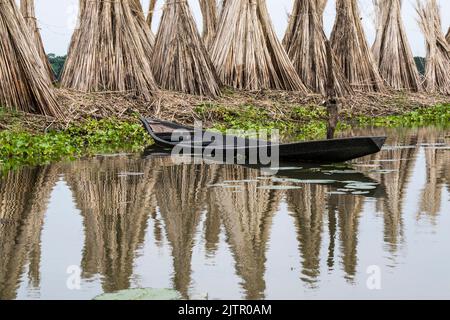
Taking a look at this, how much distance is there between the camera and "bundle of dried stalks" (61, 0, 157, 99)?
47.0 feet

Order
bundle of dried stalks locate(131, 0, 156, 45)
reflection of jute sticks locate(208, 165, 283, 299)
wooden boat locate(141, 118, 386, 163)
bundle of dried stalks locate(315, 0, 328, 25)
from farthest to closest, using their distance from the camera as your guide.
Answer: bundle of dried stalks locate(315, 0, 328, 25)
bundle of dried stalks locate(131, 0, 156, 45)
wooden boat locate(141, 118, 386, 163)
reflection of jute sticks locate(208, 165, 283, 299)

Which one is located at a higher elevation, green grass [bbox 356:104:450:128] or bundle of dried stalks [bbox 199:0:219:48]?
bundle of dried stalks [bbox 199:0:219:48]

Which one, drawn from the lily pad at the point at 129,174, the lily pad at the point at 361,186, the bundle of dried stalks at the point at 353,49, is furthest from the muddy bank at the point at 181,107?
the lily pad at the point at 361,186

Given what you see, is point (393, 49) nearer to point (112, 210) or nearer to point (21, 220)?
point (112, 210)

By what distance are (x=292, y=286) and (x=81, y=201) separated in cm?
318

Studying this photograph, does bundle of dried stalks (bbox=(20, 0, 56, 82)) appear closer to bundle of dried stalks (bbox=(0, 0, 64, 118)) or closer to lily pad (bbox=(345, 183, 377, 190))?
bundle of dried stalks (bbox=(0, 0, 64, 118))

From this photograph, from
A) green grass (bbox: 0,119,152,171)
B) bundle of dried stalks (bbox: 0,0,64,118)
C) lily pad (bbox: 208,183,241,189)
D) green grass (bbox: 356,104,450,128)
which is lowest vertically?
lily pad (bbox: 208,183,241,189)

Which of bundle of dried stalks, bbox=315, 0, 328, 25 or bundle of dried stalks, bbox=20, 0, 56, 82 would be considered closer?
bundle of dried stalks, bbox=20, 0, 56, 82

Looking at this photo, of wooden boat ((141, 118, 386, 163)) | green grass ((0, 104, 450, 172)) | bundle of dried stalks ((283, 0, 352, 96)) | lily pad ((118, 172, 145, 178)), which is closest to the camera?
lily pad ((118, 172, 145, 178))

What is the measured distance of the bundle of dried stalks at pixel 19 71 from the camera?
460 inches

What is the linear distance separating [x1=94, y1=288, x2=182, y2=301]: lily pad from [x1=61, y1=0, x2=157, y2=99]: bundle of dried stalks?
10.9 meters

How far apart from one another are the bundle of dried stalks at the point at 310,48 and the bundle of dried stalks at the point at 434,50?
15.8 feet

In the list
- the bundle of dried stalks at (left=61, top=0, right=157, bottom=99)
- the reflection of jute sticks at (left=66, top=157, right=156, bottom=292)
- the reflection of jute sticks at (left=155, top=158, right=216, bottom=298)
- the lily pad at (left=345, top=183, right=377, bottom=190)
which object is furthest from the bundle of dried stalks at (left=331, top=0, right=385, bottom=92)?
the lily pad at (left=345, top=183, right=377, bottom=190)

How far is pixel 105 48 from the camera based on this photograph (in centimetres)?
1433
